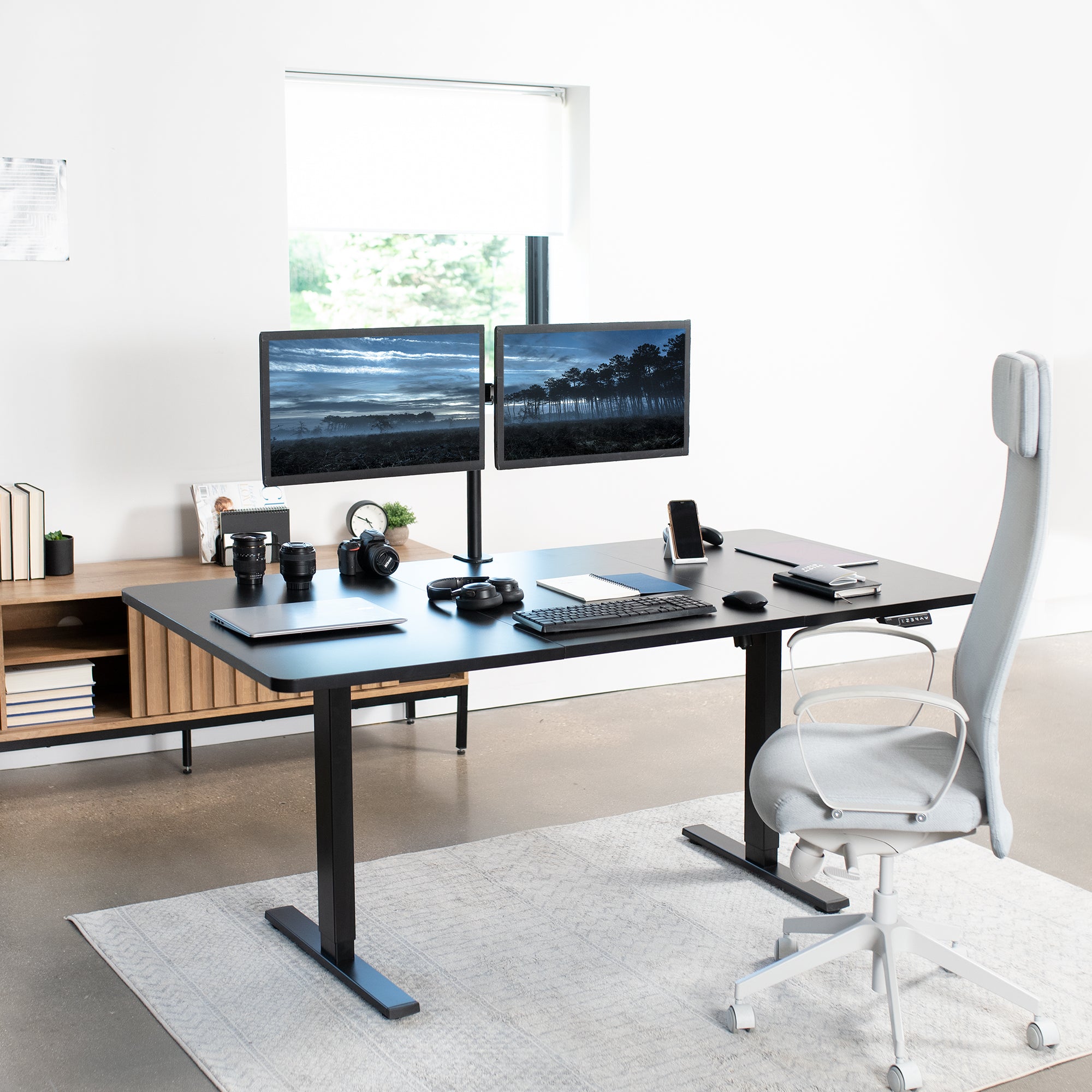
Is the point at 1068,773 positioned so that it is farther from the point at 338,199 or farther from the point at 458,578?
the point at 338,199

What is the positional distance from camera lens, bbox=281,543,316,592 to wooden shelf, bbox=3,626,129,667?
1045 mm

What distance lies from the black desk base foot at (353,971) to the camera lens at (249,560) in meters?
0.81

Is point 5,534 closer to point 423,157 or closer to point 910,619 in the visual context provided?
point 423,157

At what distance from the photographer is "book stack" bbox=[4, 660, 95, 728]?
394 centimetres

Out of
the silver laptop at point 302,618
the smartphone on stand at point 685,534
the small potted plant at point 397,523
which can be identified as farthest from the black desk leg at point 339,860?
the small potted plant at point 397,523

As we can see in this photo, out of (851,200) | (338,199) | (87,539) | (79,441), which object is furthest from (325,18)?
(851,200)

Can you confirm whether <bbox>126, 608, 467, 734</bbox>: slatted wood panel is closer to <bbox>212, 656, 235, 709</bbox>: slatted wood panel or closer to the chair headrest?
<bbox>212, 656, 235, 709</bbox>: slatted wood panel

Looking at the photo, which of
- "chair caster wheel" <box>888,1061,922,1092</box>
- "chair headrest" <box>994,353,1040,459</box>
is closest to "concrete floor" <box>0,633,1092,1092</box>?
"chair caster wheel" <box>888,1061,922,1092</box>

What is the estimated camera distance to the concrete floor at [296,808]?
9.25 ft

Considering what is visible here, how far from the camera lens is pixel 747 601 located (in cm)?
307

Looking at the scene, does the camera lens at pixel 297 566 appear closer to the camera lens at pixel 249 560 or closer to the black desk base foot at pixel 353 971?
the camera lens at pixel 249 560

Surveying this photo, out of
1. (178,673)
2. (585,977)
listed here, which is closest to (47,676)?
(178,673)

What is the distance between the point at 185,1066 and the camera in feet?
8.80

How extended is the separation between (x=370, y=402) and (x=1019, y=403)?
1.61 metres
